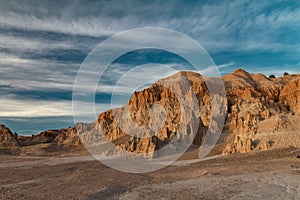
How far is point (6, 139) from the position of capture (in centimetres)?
7412

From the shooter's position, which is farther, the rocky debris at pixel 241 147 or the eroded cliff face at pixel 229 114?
the eroded cliff face at pixel 229 114

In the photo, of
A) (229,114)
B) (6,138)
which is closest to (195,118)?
(229,114)

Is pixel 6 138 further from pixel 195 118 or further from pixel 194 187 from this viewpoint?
pixel 194 187

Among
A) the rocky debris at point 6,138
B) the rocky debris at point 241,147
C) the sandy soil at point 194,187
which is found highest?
the rocky debris at point 6,138

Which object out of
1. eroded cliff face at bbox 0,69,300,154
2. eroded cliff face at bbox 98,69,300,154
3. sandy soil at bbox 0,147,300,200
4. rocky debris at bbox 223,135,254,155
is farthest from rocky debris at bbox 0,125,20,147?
rocky debris at bbox 223,135,254,155

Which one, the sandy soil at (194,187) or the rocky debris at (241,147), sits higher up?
the rocky debris at (241,147)

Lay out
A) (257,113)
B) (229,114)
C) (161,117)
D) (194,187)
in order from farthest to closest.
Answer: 1. (161,117)
2. (229,114)
3. (257,113)
4. (194,187)

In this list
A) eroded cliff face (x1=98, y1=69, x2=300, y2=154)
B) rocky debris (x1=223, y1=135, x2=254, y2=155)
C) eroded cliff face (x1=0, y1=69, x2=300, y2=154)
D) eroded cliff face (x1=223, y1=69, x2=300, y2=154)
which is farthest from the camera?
eroded cliff face (x1=98, y1=69, x2=300, y2=154)

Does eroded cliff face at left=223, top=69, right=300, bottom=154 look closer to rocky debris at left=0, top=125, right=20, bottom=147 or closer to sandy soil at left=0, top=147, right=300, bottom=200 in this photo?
sandy soil at left=0, top=147, right=300, bottom=200

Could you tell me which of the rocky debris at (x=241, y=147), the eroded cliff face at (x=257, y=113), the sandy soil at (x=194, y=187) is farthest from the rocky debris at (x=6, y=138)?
the rocky debris at (x=241, y=147)

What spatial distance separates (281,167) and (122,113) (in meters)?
53.8

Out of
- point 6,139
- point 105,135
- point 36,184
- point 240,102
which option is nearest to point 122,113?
point 105,135

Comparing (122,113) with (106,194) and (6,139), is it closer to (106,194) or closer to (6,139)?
(6,139)

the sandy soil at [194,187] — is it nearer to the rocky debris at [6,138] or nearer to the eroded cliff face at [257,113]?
the eroded cliff face at [257,113]
